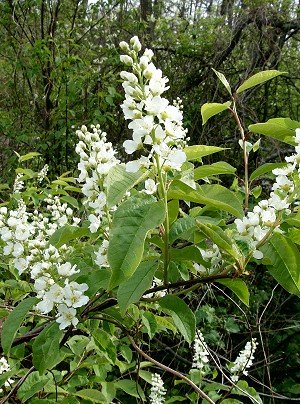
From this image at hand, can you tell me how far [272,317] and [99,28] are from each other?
4.66m

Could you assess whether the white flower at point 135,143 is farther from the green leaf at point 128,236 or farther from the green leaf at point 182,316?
the green leaf at point 182,316

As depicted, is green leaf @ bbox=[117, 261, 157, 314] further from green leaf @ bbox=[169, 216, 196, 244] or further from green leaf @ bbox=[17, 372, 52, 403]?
green leaf @ bbox=[17, 372, 52, 403]

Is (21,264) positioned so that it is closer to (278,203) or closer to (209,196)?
(209,196)

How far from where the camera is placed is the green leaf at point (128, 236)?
113 centimetres

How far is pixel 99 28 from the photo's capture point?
7.47m

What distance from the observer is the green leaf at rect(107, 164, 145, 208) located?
1.16m

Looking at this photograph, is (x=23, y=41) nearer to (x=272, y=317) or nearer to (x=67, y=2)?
(x=67, y=2)

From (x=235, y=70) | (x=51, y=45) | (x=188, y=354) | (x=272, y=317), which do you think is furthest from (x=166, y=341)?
(x=51, y=45)

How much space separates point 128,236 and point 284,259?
0.42m

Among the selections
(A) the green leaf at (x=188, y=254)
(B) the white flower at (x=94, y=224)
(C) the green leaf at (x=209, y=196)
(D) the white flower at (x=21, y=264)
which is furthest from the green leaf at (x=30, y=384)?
(C) the green leaf at (x=209, y=196)

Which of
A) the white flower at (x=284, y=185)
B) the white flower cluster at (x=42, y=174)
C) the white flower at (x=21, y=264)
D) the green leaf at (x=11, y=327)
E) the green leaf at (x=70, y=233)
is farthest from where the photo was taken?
the white flower cluster at (x=42, y=174)

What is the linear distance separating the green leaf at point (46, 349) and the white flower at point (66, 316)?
36 mm

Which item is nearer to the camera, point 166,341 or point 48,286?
point 48,286

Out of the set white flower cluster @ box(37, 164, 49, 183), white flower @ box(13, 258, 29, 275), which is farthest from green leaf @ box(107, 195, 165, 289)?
white flower cluster @ box(37, 164, 49, 183)
